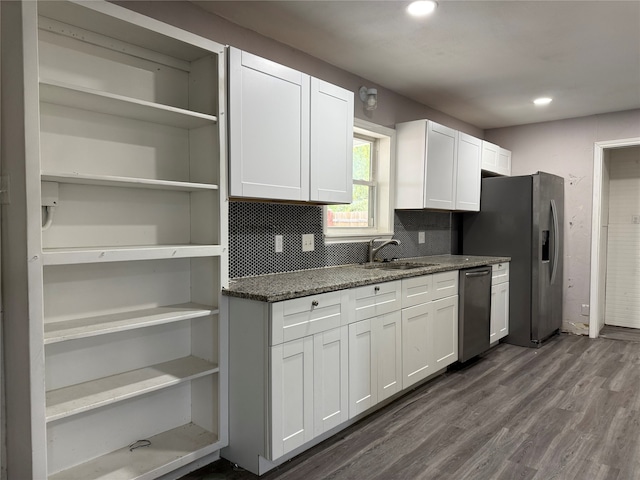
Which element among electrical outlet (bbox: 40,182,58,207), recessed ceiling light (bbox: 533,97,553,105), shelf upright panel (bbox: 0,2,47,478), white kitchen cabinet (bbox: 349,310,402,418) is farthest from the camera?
recessed ceiling light (bbox: 533,97,553,105)

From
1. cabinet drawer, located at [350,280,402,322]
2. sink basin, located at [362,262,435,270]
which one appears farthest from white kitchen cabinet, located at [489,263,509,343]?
cabinet drawer, located at [350,280,402,322]

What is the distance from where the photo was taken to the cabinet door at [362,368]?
2521 millimetres

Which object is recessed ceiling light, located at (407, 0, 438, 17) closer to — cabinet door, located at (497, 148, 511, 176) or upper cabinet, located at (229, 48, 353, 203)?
upper cabinet, located at (229, 48, 353, 203)

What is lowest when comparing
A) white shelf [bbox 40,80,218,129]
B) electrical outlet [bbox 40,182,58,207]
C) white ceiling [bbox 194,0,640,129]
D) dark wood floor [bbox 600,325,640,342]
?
dark wood floor [bbox 600,325,640,342]

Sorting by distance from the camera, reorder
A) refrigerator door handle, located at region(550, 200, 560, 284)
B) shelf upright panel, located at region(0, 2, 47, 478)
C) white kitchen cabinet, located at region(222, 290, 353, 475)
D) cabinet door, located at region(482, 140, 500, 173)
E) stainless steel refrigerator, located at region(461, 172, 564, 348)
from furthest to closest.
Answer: cabinet door, located at region(482, 140, 500, 173)
refrigerator door handle, located at region(550, 200, 560, 284)
stainless steel refrigerator, located at region(461, 172, 564, 348)
white kitchen cabinet, located at region(222, 290, 353, 475)
shelf upright panel, located at region(0, 2, 47, 478)

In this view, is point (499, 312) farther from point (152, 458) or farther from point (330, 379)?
point (152, 458)

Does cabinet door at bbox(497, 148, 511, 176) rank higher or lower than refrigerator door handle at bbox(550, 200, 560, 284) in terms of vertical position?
higher

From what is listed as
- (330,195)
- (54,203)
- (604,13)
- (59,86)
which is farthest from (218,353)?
(604,13)

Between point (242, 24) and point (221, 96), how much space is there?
0.74m

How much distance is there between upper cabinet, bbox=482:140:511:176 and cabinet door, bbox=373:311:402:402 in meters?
2.59

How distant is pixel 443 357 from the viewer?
341 centimetres

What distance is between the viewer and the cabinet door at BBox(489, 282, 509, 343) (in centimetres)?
420

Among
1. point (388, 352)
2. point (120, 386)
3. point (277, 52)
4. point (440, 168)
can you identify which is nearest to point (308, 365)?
point (388, 352)

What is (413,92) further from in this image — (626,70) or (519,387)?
(519,387)
